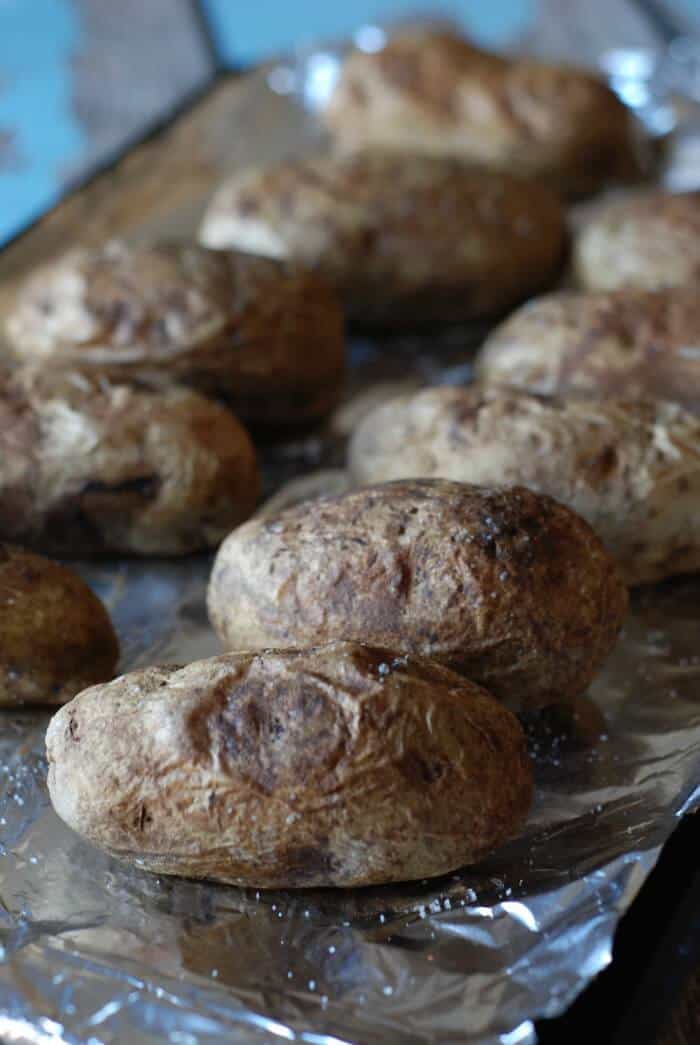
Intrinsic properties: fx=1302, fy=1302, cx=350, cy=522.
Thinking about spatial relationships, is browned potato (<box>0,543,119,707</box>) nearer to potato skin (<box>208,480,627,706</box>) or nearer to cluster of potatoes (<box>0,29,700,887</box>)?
→ cluster of potatoes (<box>0,29,700,887</box>)

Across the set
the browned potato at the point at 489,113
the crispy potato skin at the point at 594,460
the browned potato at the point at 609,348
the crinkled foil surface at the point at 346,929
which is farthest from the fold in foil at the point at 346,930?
the browned potato at the point at 489,113

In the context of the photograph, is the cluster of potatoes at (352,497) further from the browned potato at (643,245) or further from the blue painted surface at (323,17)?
the blue painted surface at (323,17)

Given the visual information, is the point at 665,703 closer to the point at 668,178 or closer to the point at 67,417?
the point at 67,417

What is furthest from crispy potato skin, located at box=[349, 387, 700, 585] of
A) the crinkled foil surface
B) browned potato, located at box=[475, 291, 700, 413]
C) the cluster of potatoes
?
the crinkled foil surface

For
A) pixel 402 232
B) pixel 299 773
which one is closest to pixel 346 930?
pixel 299 773

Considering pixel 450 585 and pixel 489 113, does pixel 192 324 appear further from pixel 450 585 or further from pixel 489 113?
pixel 489 113
